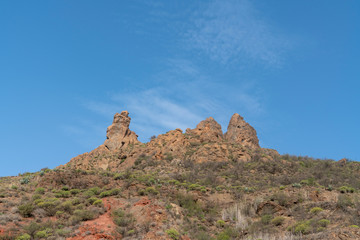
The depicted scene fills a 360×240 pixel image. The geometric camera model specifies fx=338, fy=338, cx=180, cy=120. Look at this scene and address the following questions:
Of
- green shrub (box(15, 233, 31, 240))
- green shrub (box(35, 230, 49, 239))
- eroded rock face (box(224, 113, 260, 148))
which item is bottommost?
green shrub (box(15, 233, 31, 240))

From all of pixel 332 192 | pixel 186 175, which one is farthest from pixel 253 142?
pixel 332 192

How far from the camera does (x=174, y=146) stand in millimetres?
52094

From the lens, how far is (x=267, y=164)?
47188 mm

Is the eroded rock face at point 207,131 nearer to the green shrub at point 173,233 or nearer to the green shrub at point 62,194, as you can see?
the green shrub at point 62,194

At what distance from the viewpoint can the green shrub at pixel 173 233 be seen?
21.8 m

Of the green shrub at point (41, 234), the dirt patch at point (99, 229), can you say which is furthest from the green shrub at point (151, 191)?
the green shrub at point (41, 234)

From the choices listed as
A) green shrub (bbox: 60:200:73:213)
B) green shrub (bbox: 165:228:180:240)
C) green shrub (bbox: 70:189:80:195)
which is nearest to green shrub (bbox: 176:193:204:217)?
green shrub (bbox: 165:228:180:240)

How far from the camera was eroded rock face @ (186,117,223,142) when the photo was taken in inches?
2294

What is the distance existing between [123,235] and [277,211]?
511 inches

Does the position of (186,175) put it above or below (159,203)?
above

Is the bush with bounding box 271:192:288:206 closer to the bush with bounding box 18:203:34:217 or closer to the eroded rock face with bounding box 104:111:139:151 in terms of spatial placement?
the bush with bounding box 18:203:34:217

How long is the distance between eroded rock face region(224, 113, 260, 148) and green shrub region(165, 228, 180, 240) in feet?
148

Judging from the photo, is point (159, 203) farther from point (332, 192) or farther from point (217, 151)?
point (217, 151)

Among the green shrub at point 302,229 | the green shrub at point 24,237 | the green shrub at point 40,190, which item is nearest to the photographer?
the green shrub at point 24,237
